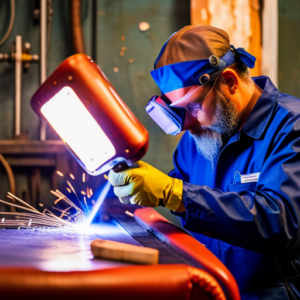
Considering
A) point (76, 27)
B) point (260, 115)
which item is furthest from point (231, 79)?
point (76, 27)

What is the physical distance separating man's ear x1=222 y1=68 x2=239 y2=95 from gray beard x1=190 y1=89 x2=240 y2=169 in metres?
0.04

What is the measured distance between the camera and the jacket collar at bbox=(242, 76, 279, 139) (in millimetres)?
1408

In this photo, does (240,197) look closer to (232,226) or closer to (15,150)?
(232,226)

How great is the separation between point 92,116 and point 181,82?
42cm

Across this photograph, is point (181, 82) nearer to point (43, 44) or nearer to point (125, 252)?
point (125, 252)

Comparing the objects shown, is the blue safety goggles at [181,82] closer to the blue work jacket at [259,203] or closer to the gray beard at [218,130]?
the gray beard at [218,130]

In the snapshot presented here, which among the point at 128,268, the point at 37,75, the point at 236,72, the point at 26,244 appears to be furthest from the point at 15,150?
the point at 128,268

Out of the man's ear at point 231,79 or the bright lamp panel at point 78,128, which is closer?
the bright lamp panel at point 78,128

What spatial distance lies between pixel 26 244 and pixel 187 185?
1.77 feet

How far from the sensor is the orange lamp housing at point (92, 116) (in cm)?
112

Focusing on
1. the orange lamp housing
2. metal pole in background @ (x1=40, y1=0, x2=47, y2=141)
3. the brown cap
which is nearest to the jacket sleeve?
the orange lamp housing

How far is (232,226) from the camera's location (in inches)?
46.0

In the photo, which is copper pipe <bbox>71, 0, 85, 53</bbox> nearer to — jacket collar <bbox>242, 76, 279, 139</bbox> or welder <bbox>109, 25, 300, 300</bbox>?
welder <bbox>109, 25, 300, 300</bbox>

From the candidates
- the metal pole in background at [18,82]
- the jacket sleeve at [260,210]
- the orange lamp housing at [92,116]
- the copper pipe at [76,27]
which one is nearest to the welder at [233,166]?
the jacket sleeve at [260,210]
